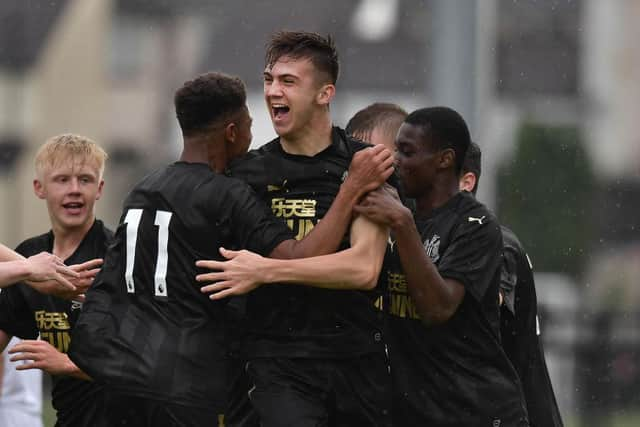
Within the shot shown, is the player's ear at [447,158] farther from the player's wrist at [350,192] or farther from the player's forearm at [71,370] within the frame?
the player's forearm at [71,370]

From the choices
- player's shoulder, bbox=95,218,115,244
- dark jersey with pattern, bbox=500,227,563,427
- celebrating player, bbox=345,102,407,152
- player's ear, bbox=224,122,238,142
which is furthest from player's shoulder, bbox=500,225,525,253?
player's shoulder, bbox=95,218,115,244

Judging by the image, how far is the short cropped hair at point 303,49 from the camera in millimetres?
5484

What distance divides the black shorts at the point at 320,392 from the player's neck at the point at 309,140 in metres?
0.78

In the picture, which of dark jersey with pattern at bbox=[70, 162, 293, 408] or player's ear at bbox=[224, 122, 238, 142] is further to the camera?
player's ear at bbox=[224, 122, 238, 142]

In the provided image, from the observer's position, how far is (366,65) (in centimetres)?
2698

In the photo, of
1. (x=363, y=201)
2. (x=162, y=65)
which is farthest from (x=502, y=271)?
(x=162, y=65)

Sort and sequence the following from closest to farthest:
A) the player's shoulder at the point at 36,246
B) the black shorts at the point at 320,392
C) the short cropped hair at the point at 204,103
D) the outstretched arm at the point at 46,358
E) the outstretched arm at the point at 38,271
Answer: the black shorts at the point at 320,392, the short cropped hair at the point at 204,103, the outstretched arm at the point at 38,271, the outstretched arm at the point at 46,358, the player's shoulder at the point at 36,246

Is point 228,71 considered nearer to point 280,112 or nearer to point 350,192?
point 280,112

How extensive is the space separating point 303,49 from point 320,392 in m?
1.28

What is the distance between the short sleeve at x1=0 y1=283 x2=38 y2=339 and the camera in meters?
6.14

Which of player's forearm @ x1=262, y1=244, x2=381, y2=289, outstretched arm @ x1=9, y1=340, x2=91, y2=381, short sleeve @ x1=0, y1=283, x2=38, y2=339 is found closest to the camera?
player's forearm @ x1=262, y1=244, x2=381, y2=289

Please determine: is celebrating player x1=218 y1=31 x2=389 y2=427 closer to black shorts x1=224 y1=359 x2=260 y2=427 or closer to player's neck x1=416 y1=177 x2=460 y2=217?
black shorts x1=224 y1=359 x2=260 y2=427

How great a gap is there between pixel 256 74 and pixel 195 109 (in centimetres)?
1973

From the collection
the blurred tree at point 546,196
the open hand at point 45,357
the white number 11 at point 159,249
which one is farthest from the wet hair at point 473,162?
the blurred tree at point 546,196
